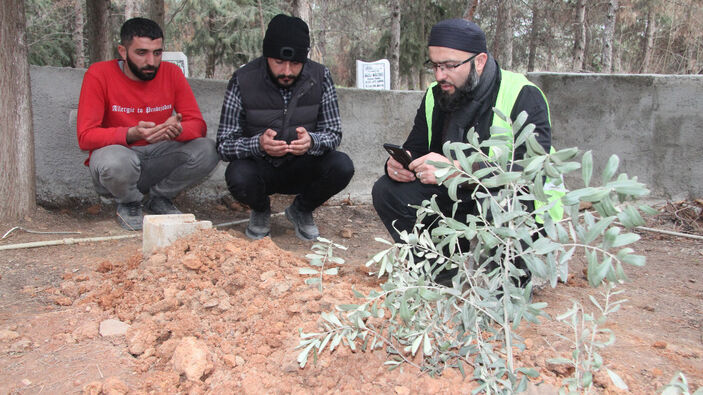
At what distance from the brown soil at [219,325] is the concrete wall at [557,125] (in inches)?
40.4

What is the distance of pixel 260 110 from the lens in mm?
3684

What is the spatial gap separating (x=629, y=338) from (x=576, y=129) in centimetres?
293

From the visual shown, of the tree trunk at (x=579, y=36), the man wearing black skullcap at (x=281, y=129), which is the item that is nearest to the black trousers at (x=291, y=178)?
the man wearing black skullcap at (x=281, y=129)

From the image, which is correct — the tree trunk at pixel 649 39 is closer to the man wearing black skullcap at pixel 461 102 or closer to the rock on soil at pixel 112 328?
the man wearing black skullcap at pixel 461 102

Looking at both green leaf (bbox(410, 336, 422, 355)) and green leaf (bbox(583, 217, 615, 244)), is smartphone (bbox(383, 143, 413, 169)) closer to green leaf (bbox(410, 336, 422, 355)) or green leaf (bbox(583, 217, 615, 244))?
green leaf (bbox(410, 336, 422, 355))

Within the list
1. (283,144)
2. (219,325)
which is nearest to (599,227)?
(219,325)

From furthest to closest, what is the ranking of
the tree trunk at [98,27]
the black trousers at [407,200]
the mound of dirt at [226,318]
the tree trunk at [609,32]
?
1. the tree trunk at [609,32]
2. the tree trunk at [98,27]
3. the black trousers at [407,200]
4. the mound of dirt at [226,318]

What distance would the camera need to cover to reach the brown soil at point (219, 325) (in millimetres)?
1785

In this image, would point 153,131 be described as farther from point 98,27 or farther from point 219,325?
point 98,27

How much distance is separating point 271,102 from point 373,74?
11.3 ft

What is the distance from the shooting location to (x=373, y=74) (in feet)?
22.7

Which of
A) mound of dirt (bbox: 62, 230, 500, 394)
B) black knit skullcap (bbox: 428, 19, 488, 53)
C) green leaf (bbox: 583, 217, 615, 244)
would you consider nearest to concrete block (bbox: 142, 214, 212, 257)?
mound of dirt (bbox: 62, 230, 500, 394)

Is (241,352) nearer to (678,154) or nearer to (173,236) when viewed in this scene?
(173,236)

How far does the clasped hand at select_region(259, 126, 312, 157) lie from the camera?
11.3ft
